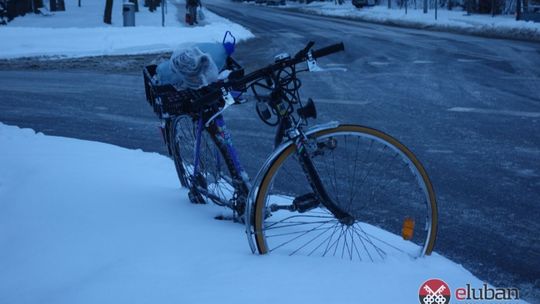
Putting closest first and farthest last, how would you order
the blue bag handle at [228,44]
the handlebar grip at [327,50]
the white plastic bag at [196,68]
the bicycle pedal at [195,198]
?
the handlebar grip at [327,50], the white plastic bag at [196,68], the blue bag handle at [228,44], the bicycle pedal at [195,198]

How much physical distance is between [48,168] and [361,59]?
12.2m

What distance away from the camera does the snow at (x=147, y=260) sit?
2.96 m

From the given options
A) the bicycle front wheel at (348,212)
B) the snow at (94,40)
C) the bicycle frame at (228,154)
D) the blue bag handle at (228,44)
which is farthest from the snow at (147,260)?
the snow at (94,40)

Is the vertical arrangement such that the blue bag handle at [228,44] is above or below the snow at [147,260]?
above

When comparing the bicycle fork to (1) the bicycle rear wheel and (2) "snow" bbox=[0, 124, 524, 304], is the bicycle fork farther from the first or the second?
(1) the bicycle rear wheel

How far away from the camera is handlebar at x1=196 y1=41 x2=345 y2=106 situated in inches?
124

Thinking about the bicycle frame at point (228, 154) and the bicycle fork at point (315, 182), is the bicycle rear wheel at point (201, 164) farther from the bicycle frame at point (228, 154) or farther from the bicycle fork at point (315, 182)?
the bicycle fork at point (315, 182)

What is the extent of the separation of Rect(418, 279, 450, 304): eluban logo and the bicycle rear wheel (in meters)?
1.32

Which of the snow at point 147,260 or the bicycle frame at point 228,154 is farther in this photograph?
the bicycle frame at point 228,154

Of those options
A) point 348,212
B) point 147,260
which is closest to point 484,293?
point 348,212

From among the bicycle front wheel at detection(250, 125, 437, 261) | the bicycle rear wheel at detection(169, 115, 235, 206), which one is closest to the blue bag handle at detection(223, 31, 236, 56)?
the bicycle rear wheel at detection(169, 115, 235, 206)

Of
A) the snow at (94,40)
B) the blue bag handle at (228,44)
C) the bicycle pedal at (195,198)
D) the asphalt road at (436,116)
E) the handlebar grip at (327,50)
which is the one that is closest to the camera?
the handlebar grip at (327,50)

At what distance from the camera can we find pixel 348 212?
363cm

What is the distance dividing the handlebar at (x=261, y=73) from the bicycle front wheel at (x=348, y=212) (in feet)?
1.22
